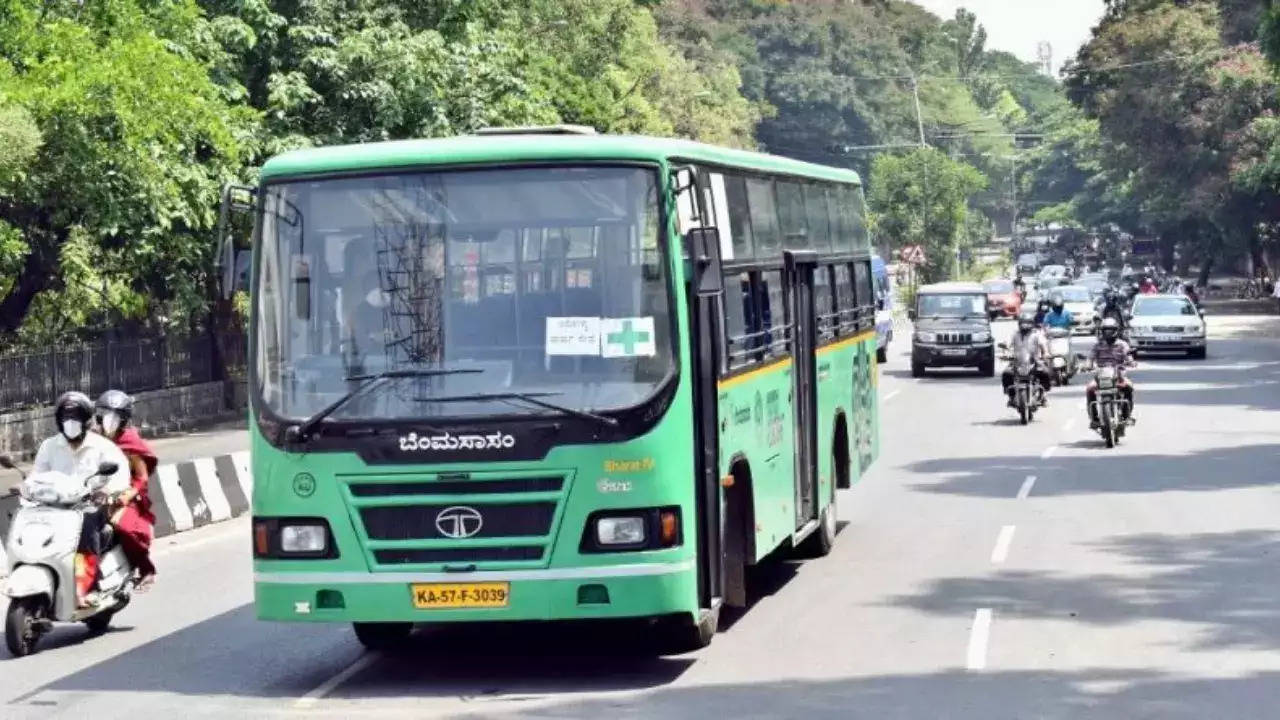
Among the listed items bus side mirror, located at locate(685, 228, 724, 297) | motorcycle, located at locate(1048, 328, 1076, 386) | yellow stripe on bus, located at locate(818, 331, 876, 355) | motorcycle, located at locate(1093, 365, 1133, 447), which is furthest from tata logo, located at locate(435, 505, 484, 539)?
motorcycle, located at locate(1048, 328, 1076, 386)

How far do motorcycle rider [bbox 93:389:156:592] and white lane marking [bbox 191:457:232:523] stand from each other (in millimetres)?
7502

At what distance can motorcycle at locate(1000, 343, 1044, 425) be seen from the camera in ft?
105

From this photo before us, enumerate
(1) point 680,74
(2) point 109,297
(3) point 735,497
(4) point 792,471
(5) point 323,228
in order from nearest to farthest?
(5) point 323,228 < (3) point 735,497 < (4) point 792,471 < (2) point 109,297 < (1) point 680,74

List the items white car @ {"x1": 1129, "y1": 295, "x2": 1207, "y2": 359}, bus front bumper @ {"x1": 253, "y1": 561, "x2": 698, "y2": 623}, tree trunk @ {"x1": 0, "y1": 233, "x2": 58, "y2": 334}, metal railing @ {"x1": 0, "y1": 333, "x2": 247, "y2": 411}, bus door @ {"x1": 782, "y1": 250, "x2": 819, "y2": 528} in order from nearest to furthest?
1. bus front bumper @ {"x1": 253, "y1": 561, "x2": 698, "y2": 623}
2. bus door @ {"x1": 782, "y1": 250, "x2": 819, "y2": 528}
3. metal railing @ {"x1": 0, "y1": 333, "x2": 247, "y2": 411}
4. tree trunk @ {"x1": 0, "y1": 233, "x2": 58, "y2": 334}
5. white car @ {"x1": 1129, "y1": 295, "x2": 1207, "y2": 359}

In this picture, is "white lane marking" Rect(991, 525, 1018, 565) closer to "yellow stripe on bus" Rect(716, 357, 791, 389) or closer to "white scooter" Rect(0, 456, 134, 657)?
"yellow stripe on bus" Rect(716, 357, 791, 389)

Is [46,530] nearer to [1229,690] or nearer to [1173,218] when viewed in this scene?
[1229,690]

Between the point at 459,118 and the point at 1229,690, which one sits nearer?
the point at 1229,690

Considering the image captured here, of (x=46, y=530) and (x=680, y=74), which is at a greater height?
(x=680, y=74)

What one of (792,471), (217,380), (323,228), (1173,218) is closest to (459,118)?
(217,380)

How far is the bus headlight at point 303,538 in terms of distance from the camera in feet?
37.2

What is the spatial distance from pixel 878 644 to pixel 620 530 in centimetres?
224

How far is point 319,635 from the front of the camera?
1386cm

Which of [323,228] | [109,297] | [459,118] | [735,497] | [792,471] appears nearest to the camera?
[323,228]

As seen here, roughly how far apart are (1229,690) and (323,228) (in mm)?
5280
